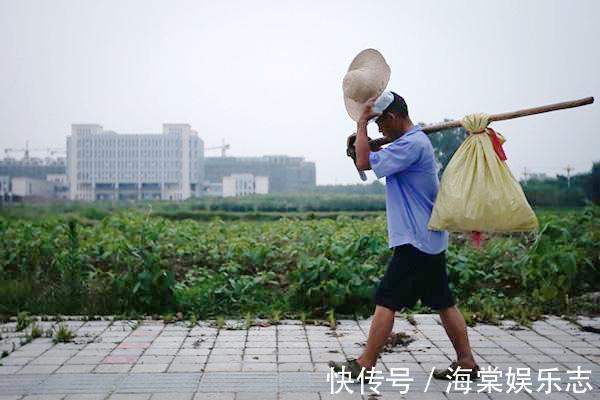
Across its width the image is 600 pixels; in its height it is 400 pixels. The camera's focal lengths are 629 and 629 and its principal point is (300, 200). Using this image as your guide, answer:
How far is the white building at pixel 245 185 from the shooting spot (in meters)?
118

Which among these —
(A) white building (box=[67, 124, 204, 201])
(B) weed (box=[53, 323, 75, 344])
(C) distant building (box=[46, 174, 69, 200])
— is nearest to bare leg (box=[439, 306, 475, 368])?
(B) weed (box=[53, 323, 75, 344])

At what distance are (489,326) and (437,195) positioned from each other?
7.08ft

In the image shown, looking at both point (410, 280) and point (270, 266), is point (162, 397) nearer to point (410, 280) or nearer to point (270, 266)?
point (410, 280)

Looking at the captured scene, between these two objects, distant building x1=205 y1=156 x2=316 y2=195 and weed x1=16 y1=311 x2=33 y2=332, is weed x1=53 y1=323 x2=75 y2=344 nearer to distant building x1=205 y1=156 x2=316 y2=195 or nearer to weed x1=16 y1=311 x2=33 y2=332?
weed x1=16 y1=311 x2=33 y2=332

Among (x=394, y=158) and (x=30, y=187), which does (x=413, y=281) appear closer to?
(x=394, y=158)

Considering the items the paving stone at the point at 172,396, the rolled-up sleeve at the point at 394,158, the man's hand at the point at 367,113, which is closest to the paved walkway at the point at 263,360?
the paving stone at the point at 172,396

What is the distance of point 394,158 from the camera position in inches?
137

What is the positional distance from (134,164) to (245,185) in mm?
22287

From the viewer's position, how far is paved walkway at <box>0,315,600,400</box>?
11.6ft

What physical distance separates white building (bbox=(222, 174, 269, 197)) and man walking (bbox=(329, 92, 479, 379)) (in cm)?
11323

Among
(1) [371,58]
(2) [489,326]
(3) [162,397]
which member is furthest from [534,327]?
(3) [162,397]

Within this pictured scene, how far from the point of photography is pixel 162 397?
343 centimetres

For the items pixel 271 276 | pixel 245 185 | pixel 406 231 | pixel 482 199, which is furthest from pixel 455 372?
pixel 245 185

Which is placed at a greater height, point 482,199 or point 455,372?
point 482,199
